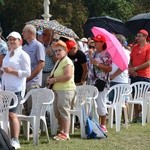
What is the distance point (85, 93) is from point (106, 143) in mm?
1118

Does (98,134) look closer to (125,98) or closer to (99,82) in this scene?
(99,82)

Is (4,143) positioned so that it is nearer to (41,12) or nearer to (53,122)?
(53,122)

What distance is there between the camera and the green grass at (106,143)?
7422 mm

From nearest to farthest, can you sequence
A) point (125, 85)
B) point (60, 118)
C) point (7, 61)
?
point (7, 61)
point (60, 118)
point (125, 85)

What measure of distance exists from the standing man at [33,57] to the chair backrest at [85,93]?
736mm

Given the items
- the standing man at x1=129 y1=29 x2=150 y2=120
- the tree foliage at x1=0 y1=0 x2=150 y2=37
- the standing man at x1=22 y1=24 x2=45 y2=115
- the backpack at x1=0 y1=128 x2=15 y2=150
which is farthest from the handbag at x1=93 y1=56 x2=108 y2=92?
the tree foliage at x1=0 y1=0 x2=150 y2=37

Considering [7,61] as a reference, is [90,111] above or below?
below

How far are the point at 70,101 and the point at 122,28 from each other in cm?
711

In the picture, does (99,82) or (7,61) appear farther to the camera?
(99,82)

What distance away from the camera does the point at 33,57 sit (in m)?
8.20

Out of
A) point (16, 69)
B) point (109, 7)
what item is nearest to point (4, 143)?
point (16, 69)

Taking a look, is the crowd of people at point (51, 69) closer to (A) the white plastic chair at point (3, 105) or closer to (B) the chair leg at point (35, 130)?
(A) the white plastic chair at point (3, 105)

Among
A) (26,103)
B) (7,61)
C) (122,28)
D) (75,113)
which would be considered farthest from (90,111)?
(122,28)

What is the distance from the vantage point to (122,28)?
1477 cm
